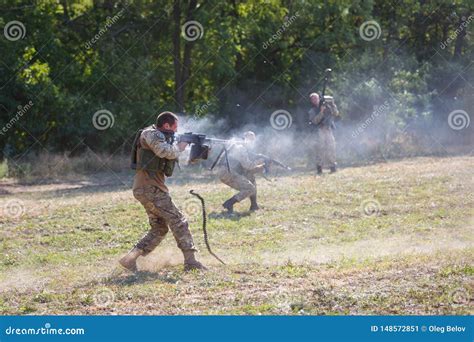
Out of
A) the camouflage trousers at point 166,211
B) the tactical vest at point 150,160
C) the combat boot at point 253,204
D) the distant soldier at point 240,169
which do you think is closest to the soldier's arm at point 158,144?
the tactical vest at point 150,160

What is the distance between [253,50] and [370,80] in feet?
15.4

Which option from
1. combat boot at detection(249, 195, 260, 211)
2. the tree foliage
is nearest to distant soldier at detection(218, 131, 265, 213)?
→ combat boot at detection(249, 195, 260, 211)

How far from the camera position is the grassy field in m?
9.51

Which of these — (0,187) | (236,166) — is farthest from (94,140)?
(236,166)

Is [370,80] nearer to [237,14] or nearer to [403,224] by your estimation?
[237,14]

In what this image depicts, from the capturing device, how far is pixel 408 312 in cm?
879

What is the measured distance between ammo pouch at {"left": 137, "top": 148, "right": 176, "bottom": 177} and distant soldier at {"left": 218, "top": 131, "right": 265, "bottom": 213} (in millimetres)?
5638

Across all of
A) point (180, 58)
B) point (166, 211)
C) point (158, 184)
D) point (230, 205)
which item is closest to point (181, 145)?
point (158, 184)

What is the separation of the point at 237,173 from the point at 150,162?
Answer: 613cm

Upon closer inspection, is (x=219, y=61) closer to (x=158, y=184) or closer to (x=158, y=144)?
(x=158, y=184)

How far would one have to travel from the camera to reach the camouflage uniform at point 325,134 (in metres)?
22.5

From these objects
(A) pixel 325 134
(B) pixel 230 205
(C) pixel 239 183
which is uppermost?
(A) pixel 325 134

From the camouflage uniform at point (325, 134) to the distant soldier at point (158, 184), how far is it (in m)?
11.4

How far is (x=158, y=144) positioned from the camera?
434 inches
